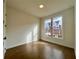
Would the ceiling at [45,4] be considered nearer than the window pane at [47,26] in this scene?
Yes

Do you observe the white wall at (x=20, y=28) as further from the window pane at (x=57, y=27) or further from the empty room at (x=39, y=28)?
the window pane at (x=57, y=27)

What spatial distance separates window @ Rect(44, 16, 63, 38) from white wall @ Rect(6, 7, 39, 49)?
103 cm

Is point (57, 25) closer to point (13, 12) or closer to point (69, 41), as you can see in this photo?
point (69, 41)

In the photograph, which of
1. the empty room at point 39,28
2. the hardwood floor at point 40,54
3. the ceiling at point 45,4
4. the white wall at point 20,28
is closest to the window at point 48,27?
the empty room at point 39,28

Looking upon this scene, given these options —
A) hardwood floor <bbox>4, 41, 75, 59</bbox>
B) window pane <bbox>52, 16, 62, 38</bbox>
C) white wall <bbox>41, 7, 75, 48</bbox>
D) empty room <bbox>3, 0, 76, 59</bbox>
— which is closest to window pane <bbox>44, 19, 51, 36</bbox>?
empty room <bbox>3, 0, 76, 59</bbox>

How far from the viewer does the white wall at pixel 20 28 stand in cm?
459

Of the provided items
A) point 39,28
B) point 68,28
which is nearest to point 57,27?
point 68,28

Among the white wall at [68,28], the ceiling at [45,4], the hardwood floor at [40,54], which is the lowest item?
the hardwood floor at [40,54]

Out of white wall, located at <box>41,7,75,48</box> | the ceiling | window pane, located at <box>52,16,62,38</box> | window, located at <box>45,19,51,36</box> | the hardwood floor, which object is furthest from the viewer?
window, located at <box>45,19,51,36</box>

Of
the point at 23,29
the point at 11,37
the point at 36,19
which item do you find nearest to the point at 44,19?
the point at 36,19

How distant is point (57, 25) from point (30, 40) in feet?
8.27

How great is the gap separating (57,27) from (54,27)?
1.13ft

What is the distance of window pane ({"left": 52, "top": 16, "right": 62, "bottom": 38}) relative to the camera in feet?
17.1

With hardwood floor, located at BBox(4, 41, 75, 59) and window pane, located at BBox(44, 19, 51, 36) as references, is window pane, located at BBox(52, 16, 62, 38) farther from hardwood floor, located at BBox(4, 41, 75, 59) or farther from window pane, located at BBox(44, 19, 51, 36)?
hardwood floor, located at BBox(4, 41, 75, 59)
